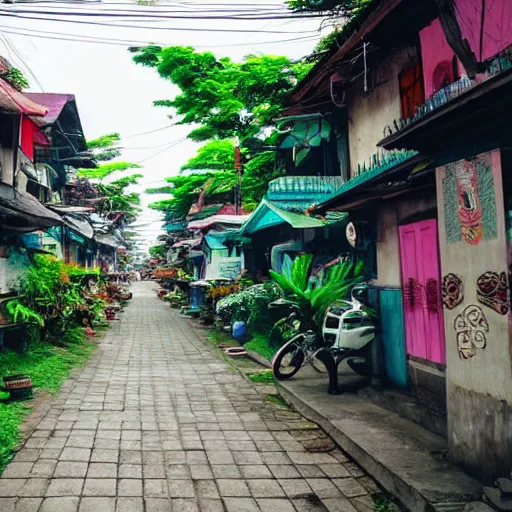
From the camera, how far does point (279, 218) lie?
38.5 ft

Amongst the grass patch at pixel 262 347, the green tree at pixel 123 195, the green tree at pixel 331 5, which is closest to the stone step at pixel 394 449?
the grass patch at pixel 262 347

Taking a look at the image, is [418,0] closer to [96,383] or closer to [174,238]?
[96,383]

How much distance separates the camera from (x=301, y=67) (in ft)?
58.3

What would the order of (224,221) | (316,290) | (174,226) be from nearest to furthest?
(316,290) < (224,221) < (174,226)

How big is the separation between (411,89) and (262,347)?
7.04 meters

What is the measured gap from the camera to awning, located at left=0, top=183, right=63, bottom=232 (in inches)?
363

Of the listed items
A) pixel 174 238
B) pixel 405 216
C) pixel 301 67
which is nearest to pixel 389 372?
pixel 405 216

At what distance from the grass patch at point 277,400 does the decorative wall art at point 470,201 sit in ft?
13.9

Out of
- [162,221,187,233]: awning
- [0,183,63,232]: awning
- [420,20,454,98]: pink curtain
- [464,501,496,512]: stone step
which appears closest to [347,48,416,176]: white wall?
[420,20,454,98]: pink curtain

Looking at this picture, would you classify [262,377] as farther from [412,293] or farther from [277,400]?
[412,293]

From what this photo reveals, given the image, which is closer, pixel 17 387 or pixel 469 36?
pixel 469 36

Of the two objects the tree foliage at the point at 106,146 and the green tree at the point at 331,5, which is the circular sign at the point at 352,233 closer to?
the green tree at the point at 331,5

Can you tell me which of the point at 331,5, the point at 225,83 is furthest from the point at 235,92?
the point at 331,5

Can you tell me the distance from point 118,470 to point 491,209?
167 inches
